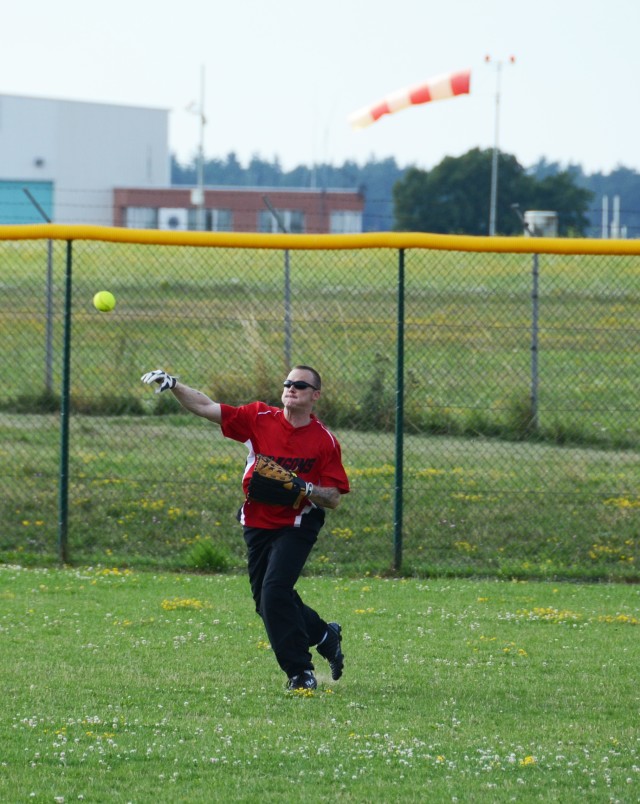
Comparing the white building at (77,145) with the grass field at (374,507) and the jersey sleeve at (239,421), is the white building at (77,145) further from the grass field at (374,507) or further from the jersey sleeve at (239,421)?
the jersey sleeve at (239,421)

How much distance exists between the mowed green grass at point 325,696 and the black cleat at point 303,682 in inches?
2.7

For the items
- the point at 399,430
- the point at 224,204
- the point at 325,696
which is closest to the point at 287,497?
the point at 325,696

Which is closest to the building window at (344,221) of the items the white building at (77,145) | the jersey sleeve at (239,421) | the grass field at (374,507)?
the white building at (77,145)

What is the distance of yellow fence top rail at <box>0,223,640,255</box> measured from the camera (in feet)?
32.1

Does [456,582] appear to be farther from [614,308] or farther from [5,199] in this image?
[5,199]

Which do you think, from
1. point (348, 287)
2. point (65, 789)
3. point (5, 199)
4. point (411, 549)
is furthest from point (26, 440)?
point (5, 199)

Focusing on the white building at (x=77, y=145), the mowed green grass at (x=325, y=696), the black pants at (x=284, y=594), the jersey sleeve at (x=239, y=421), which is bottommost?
the mowed green grass at (x=325, y=696)

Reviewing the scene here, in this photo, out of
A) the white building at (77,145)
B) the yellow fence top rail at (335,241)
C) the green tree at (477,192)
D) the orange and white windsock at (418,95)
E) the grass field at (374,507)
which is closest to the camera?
→ the yellow fence top rail at (335,241)

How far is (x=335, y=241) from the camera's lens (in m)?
9.88

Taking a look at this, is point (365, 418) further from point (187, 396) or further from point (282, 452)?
point (187, 396)

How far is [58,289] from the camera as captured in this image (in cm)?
1962

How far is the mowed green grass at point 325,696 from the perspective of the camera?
4863 millimetres

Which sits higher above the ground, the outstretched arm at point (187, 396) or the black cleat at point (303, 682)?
the outstretched arm at point (187, 396)

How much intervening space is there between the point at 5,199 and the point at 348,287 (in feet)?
130
